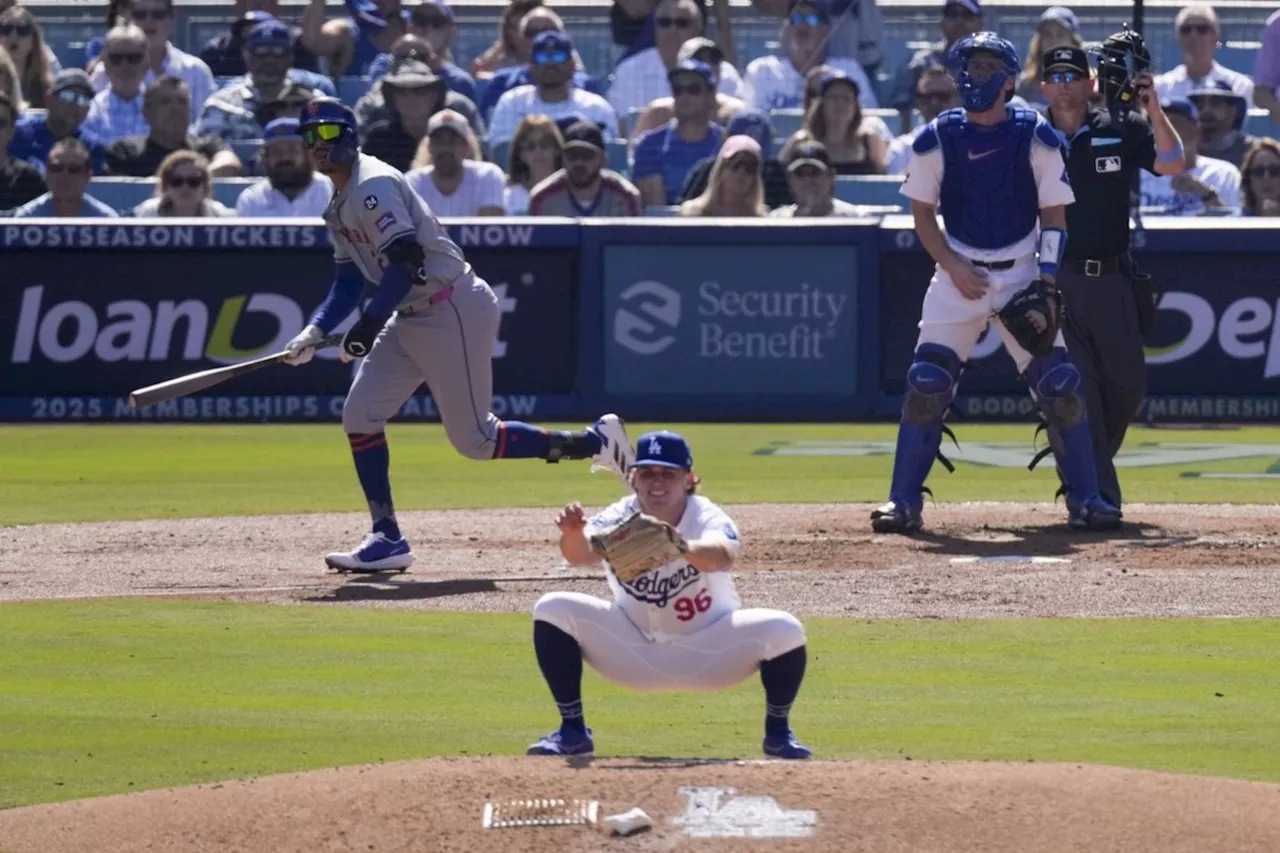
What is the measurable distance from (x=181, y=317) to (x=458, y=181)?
2.27m

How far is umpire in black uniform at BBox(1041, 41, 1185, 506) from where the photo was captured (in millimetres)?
11055

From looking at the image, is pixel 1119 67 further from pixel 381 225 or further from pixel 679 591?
pixel 679 591

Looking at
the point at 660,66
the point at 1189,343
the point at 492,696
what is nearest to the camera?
the point at 492,696

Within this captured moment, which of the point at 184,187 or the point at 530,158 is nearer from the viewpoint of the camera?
the point at 184,187

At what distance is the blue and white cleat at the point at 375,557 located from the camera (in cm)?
984

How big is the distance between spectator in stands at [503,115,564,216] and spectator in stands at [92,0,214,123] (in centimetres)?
338

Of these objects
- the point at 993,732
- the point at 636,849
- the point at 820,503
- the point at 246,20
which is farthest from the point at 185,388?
the point at 246,20

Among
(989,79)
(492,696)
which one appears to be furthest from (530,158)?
(492,696)

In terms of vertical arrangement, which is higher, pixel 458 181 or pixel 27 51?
pixel 27 51

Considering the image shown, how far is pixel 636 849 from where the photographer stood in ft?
15.9

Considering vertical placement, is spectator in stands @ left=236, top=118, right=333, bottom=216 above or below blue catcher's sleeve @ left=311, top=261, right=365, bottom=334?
below

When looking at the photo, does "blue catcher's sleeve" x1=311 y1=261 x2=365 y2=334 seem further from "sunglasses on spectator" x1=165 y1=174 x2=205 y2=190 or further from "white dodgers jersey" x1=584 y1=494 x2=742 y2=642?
"sunglasses on spectator" x1=165 y1=174 x2=205 y2=190

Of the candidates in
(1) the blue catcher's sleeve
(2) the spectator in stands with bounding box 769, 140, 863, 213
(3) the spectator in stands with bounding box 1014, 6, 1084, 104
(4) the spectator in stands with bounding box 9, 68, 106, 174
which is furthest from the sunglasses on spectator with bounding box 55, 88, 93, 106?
(1) the blue catcher's sleeve

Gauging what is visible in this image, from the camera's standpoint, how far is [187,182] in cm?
1681
